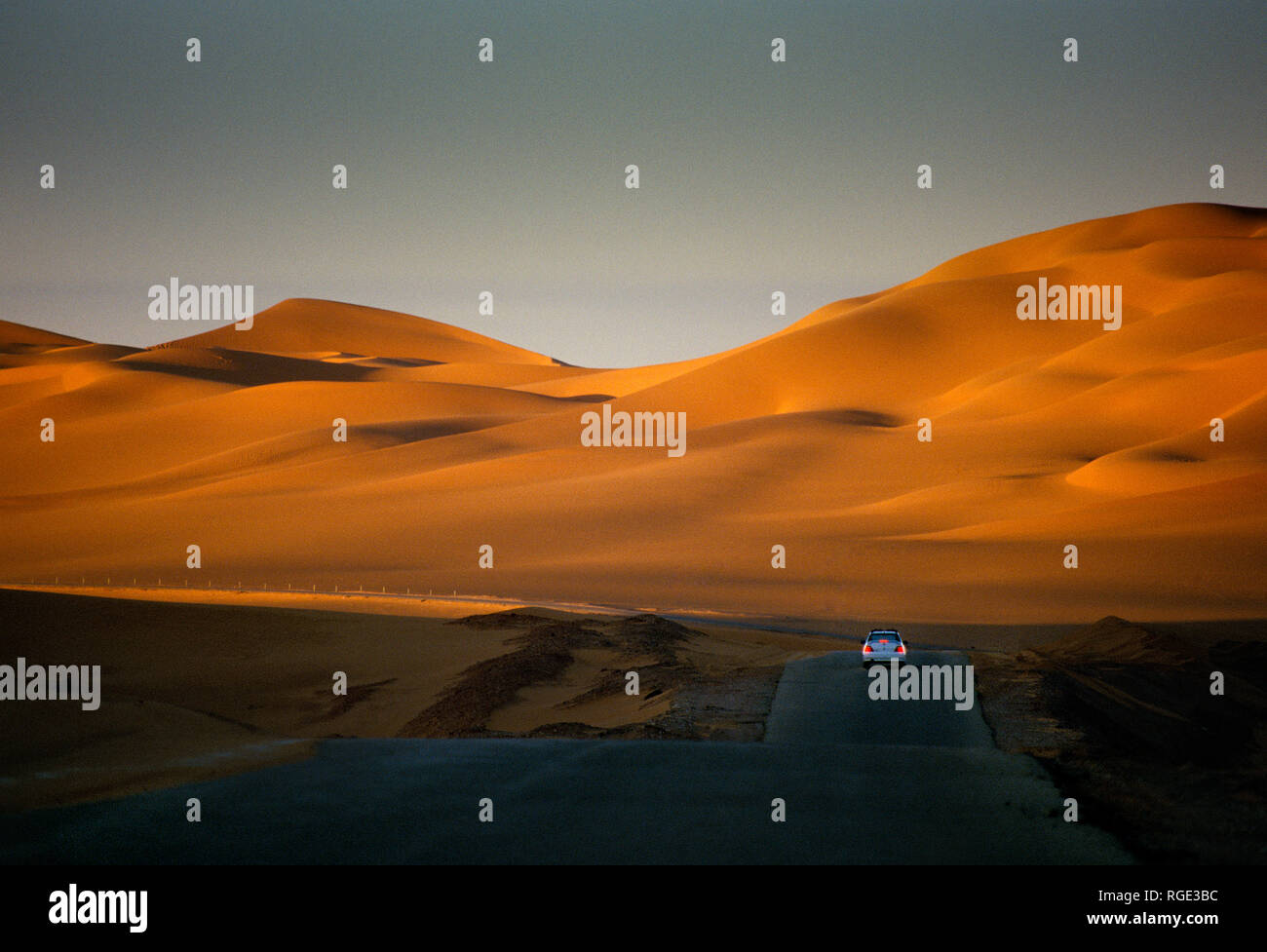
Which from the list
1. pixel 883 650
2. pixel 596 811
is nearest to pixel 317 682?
pixel 883 650

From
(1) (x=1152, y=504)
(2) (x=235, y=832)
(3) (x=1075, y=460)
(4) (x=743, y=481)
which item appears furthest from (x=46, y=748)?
(3) (x=1075, y=460)

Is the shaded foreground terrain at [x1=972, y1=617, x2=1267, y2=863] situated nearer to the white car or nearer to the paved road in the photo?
the paved road

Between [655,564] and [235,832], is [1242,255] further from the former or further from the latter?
[235,832]

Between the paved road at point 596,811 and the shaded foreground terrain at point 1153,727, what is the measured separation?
58 cm

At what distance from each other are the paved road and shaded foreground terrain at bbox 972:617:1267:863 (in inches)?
22.9

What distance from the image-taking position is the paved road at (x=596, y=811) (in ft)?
31.0

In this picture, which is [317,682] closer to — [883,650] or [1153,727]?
[883,650]

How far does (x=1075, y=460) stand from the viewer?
7706 centimetres

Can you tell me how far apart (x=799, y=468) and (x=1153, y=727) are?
62774 mm

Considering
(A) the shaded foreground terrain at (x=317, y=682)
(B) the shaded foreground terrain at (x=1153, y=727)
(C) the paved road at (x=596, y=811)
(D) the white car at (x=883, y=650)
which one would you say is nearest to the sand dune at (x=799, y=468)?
(B) the shaded foreground terrain at (x=1153, y=727)

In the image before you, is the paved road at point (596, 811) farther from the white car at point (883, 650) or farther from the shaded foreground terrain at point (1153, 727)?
the white car at point (883, 650)

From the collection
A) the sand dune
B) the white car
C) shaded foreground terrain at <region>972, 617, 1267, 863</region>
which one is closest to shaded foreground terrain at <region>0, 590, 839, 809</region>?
the white car

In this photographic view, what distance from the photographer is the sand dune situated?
49281 mm
